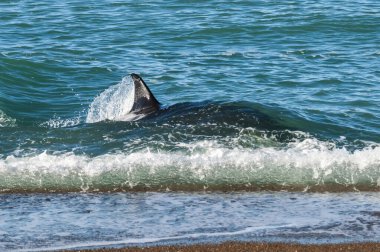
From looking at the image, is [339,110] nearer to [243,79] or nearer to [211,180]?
[243,79]

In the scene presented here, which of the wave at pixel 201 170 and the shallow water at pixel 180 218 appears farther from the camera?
the wave at pixel 201 170

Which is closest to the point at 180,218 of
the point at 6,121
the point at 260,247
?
the point at 260,247

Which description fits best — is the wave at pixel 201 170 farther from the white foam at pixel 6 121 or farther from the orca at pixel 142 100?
the white foam at pixel 6 121

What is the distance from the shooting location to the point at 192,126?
17.7m

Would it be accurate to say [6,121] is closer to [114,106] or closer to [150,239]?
[114,106]

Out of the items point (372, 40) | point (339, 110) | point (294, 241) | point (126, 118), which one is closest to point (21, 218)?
point (294, 241)

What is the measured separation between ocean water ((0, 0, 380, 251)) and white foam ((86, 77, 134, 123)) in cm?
5

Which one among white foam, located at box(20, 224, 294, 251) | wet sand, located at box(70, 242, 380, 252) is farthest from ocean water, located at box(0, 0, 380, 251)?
wet sand, located at box(70, 242, 380, 252)

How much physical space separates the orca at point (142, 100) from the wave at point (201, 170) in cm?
242

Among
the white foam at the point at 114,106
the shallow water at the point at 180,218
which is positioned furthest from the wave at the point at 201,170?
the white foam at the point at 114,106

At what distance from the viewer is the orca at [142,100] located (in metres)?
18.6

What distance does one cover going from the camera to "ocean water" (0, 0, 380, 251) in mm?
12844

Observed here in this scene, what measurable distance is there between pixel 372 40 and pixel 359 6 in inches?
179

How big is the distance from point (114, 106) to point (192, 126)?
2.47 meters
